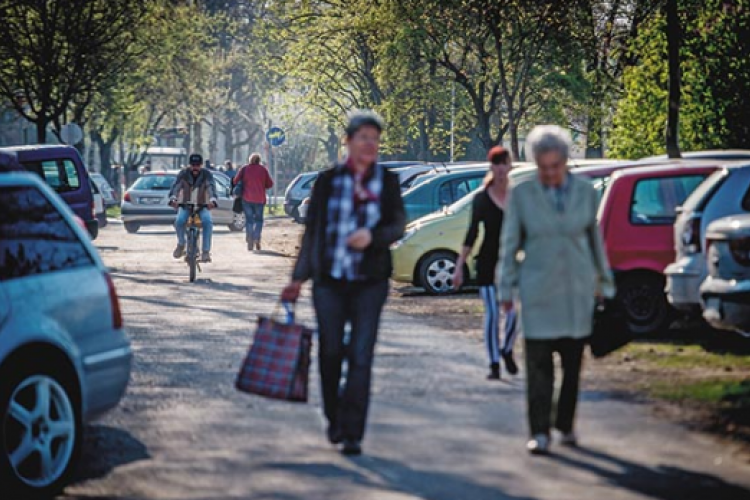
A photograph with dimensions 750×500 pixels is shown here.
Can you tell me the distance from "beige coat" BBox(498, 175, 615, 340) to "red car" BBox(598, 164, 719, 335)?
654 centimetres

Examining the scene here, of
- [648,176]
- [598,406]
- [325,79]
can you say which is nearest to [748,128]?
[648,176]

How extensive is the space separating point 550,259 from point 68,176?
64.5ft

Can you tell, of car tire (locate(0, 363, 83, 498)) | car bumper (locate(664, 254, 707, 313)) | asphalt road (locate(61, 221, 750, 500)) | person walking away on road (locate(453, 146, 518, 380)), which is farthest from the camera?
car bumper (locate(664, 254, 707, 313))

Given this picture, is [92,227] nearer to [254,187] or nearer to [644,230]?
[254,187]

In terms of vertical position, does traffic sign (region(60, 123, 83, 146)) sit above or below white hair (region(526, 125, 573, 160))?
above

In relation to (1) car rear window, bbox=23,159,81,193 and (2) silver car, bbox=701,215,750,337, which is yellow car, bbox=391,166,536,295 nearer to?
(2) silver car, bbox=701,215,750,337

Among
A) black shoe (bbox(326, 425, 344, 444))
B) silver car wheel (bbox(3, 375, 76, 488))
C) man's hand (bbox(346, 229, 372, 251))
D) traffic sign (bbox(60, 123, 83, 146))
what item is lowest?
black shoe (bbox(326, 425, 344, 444))

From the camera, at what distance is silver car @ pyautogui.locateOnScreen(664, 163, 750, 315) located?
13258 mm

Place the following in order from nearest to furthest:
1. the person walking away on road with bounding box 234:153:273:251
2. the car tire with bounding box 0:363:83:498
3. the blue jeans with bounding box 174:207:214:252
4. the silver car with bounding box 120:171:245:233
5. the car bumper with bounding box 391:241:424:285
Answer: the car tire with bounding box 0:363:83:498, the car bumper with bounding box 391:241:424:285, the blue jeans with bounding box 174:207:214:252, the person walking away on road with bounding box 234:153:273:251, the silver car with bounding box 120:171:245:233

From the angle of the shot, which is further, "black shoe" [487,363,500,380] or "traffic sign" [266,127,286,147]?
"traffic sign" [266,127,286,147]

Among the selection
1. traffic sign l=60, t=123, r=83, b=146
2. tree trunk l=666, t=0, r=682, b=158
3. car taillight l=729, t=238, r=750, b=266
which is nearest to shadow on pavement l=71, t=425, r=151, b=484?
car taillight l=729, t=238, r=750, b=266

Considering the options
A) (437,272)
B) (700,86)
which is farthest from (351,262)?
(700,86)

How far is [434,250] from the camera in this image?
20.4 meters

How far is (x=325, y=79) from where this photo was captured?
182ft
